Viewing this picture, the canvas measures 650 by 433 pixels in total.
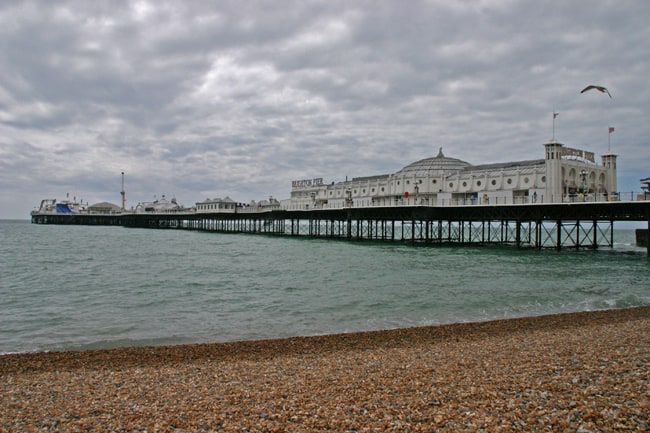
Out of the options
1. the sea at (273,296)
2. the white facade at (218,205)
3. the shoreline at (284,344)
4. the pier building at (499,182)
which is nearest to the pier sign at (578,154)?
the pier building at (499,182)

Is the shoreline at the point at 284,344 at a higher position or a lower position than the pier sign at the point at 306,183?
lower

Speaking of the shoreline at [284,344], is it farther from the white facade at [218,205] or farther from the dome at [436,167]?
the white facade at [218,205]

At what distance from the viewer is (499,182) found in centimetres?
4862

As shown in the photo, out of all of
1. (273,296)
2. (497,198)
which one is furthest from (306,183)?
(273,296)

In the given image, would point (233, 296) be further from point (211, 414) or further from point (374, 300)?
point (211, 414)

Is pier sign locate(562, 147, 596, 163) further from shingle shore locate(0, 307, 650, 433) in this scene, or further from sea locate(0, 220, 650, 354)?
shingle shore locate(0, 307, 650, 433)

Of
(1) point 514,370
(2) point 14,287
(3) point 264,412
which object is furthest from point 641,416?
(2) point 14,287

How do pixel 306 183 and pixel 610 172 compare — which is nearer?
pixel 610 172

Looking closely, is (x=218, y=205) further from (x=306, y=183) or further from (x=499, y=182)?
(x=499, y=182)

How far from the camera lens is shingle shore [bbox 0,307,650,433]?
18.9ft

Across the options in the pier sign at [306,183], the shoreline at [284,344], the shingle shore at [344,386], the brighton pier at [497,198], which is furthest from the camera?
the pier sign at [306,183]

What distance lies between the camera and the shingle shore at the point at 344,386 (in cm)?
575

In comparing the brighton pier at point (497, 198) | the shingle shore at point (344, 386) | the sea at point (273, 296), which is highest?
the brighton pier at point (497, 198)

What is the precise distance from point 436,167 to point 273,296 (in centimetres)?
4531
